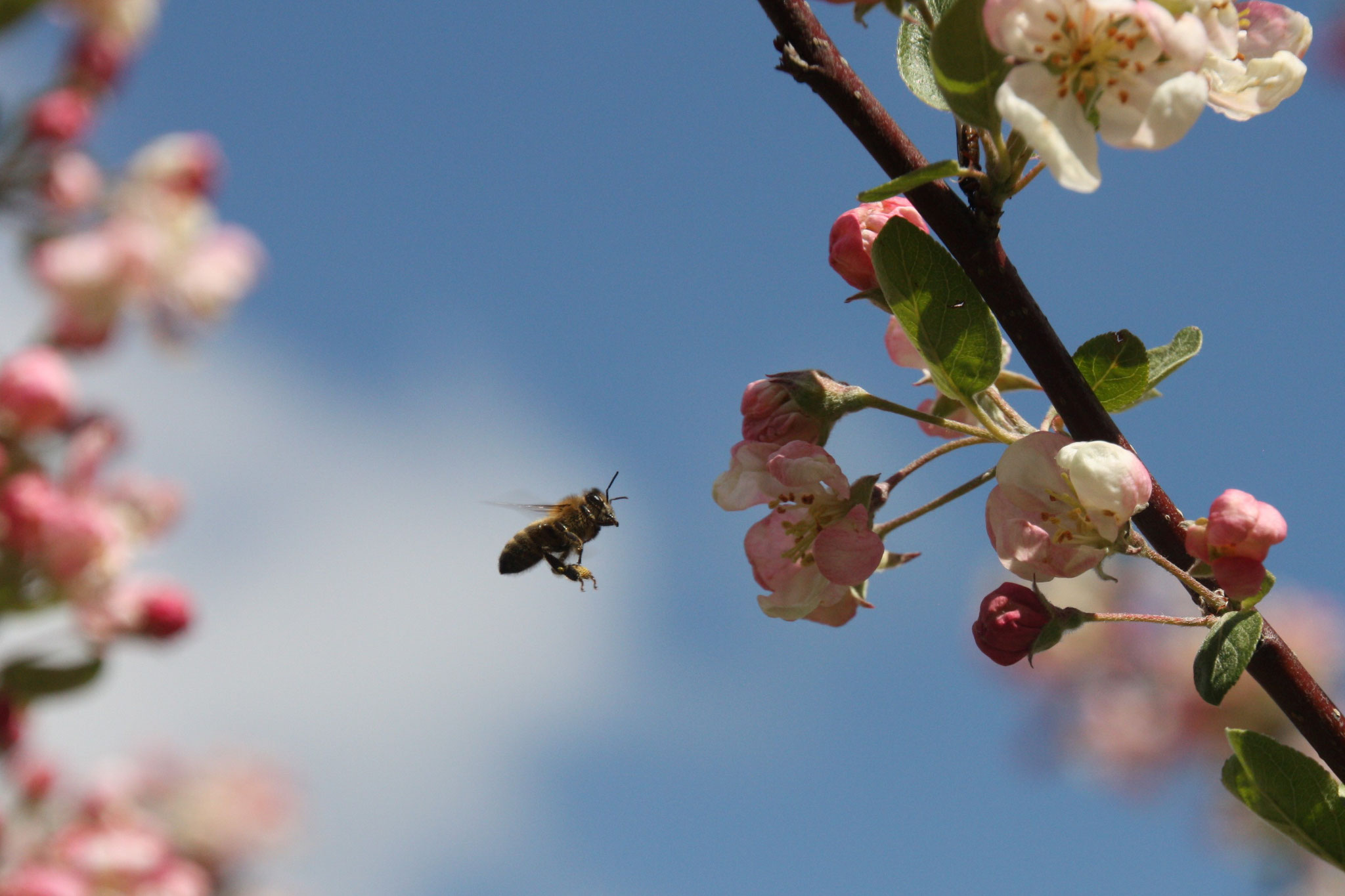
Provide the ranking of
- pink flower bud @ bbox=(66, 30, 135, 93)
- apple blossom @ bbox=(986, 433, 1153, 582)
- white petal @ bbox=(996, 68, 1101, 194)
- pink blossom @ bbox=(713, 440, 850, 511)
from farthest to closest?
pink flower bud @ bbox=(66, 30, 135, 93) → pink blossom @ bbox=(713, 440, 850, 511) → apple blossom @ bbox=(986, 433, 1153, 582) → white petal @ bbox=(996, 68, 1101, 194)

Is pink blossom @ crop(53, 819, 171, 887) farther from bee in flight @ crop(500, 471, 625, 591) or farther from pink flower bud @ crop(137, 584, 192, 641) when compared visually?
bee in flight @ crop(500, 471, 625, 591)

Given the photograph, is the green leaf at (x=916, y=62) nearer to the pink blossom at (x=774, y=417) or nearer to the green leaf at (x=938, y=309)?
the green leaf at (x=938, y=309)

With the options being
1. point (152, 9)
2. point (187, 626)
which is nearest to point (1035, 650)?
point (187, 626)

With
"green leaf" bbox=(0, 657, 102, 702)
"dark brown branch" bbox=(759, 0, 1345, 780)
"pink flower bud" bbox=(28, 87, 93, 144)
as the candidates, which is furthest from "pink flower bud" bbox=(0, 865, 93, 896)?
"dark brown branch" bbox=(759, 0, 1345, 780)

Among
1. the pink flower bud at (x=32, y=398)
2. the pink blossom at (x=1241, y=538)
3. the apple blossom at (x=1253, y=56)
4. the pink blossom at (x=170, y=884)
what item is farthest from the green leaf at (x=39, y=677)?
the apple blossom at (x=1253, y=56)

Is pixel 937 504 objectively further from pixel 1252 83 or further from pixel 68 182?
pixel 68 182
